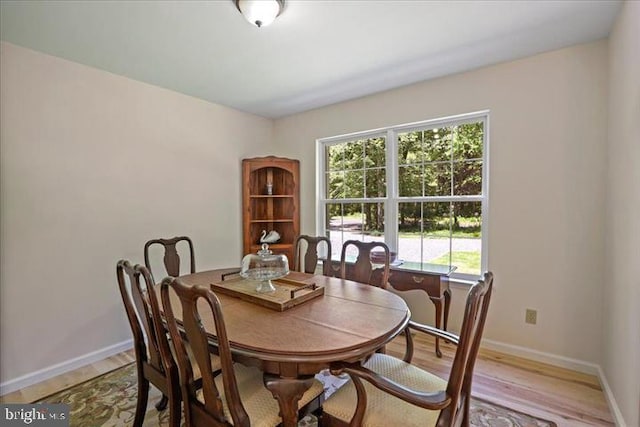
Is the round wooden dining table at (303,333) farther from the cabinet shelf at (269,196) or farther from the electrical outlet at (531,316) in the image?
the cabinet shelf at (269,196)

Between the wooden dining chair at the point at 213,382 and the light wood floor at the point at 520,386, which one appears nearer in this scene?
the wooden dining chair at the point at 213,382

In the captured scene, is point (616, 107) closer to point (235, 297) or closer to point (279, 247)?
point (235, 297)

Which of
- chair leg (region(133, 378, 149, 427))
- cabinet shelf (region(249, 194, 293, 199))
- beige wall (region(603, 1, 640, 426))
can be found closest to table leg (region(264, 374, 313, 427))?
chair leg (region(133, 378, 149, 427))

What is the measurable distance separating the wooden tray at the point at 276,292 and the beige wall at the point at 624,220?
1675 millimetres

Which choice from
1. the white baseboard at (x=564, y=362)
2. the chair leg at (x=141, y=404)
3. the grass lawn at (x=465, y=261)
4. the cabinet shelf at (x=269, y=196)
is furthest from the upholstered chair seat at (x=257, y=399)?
the cabinet shelf at (x=269, y=196)

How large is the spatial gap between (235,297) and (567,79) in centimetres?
286

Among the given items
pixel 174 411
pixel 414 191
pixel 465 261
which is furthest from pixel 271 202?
pixel 174 411

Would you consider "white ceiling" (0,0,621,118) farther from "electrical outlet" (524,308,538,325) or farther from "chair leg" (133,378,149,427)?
"chair leg" (133,378,149,427)

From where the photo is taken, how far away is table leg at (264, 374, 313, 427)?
1164 millimetres

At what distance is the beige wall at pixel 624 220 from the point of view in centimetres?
161

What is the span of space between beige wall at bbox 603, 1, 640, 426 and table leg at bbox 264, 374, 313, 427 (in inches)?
66.5

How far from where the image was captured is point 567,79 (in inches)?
92.7

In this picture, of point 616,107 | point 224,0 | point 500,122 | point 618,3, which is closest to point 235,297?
point 224,0

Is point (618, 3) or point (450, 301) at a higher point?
point (618, 3)
